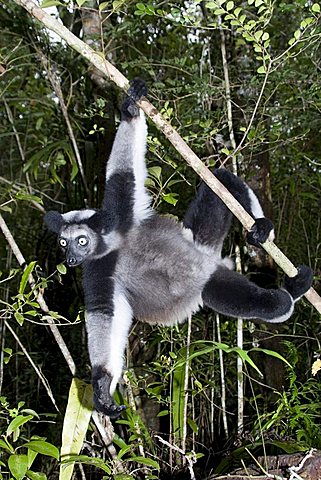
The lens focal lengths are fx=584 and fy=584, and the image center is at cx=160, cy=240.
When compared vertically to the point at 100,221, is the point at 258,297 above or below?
below

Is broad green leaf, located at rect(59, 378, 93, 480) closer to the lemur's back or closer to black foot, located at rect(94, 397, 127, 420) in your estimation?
black foot, located at rect(94, 397, 127, 420)

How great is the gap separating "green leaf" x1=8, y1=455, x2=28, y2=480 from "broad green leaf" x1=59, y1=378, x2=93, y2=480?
0.49 metres

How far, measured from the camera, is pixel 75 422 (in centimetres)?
279

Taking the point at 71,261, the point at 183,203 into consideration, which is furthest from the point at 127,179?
the point at 183,203

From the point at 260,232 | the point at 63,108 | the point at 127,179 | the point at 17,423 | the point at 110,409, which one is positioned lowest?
the point at 110,409

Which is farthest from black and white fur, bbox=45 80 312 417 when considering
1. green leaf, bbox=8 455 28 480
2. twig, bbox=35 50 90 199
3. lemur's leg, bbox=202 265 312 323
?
twig, bbox=35 50 90 199

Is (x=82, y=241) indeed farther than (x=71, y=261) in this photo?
Yes

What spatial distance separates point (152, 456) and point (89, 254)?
→ 1.21 meters

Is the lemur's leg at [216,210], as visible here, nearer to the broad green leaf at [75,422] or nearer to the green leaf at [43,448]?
the broad green leaf at [75,422]

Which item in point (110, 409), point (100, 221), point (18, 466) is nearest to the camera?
point (18, 466)

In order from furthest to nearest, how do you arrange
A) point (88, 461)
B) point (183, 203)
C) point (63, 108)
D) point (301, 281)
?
1. point (183, 203)
2. point (63, 108)
3. point (301, 281)
4. point (88, 461)

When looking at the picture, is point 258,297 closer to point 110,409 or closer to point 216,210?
point 216,210

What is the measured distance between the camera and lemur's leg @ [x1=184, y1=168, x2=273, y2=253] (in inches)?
111

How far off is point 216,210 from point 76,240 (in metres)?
0.71
